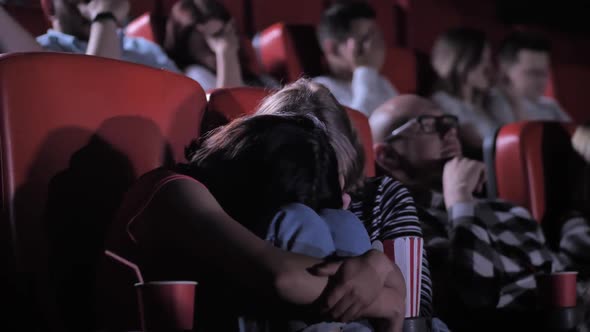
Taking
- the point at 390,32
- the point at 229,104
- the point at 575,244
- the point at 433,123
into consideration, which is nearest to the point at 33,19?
the point at 229,104

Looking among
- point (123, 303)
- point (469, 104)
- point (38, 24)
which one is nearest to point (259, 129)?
point (123, 303)

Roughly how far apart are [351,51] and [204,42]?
0.24 metres

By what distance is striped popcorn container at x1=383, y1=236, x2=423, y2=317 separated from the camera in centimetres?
48

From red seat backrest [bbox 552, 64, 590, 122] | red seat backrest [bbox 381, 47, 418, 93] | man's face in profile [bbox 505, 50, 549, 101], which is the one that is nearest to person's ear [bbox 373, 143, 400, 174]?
red seat backrest [bbox 381, 47, 418, 93]

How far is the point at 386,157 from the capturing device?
2.36 ft

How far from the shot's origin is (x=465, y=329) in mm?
634

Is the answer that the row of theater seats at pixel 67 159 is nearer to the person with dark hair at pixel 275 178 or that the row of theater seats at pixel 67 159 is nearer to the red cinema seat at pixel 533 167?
the person with dark hair at pixel 275 178

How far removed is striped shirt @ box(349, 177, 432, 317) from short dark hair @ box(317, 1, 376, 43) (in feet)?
1.78

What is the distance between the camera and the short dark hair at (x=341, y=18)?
106 cm

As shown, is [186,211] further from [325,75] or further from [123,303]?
[325,75]

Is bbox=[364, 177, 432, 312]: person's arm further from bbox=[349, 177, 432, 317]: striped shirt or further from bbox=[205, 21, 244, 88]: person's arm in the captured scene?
bbox=[205, 21, 244, 88]: person's arm

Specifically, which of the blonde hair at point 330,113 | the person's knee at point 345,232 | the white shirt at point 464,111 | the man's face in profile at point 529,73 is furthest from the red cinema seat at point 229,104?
the man's face in profile at point 529,73

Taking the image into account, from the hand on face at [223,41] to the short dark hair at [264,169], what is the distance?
1.69 feet

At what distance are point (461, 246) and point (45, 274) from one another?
1.25 ft
